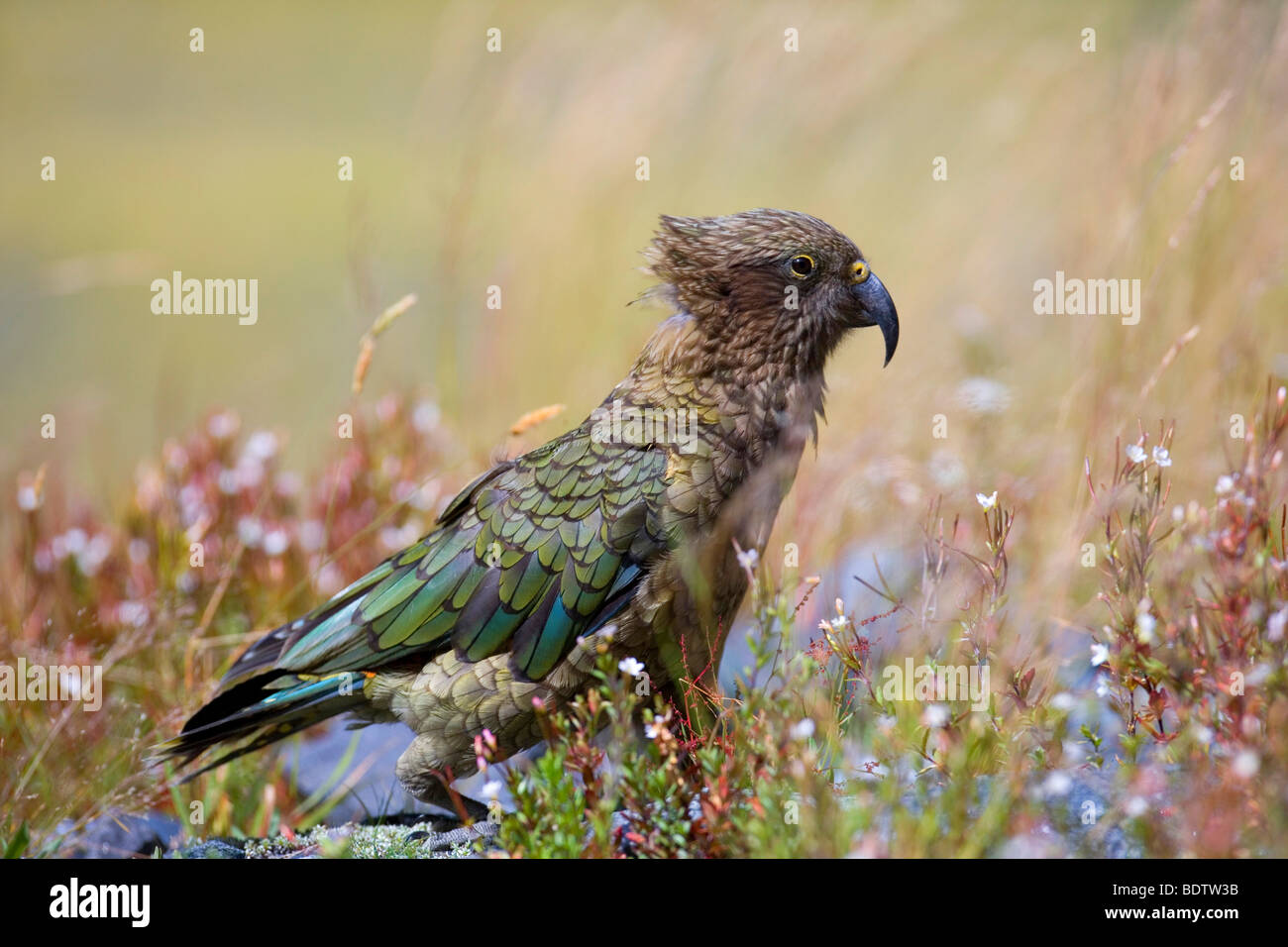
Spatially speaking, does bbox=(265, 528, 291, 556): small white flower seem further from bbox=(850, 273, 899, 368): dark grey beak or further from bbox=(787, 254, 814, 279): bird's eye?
bbox=(850, 273, 899, 368): dark grey beak

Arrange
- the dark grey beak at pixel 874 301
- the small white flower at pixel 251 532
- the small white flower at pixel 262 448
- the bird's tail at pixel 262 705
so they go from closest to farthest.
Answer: the bird's tail at pixel 262 705 < the dark grey beak at pixel 874 301 < the small white flower at pixel 251 532 < the small white flower at pixel 262 448

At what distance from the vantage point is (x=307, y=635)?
3.79 metres

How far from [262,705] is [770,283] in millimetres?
2214

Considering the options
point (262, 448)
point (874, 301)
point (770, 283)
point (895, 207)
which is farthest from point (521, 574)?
point (895, 207)

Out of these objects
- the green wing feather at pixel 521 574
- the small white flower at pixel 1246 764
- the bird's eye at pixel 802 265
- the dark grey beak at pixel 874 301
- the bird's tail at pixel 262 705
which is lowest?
the bird's tail at pixel 262 705

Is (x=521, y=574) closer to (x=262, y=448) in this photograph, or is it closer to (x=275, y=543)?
(x=275, y=543)

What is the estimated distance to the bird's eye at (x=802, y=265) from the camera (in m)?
3.71

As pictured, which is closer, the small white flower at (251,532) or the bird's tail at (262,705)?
the bird's tail at (262,705)

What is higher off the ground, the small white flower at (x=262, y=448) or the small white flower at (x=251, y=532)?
the small white flower at (x=262, y=448)

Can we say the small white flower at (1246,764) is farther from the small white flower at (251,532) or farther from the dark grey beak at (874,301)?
the small white flower at (251,532)

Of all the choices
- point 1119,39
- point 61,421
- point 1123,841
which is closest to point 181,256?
point 61,421

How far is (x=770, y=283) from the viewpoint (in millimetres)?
3717

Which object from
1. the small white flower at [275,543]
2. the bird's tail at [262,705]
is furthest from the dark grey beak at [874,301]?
the small white flower at [275,543]

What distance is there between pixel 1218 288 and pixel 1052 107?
1.98m
